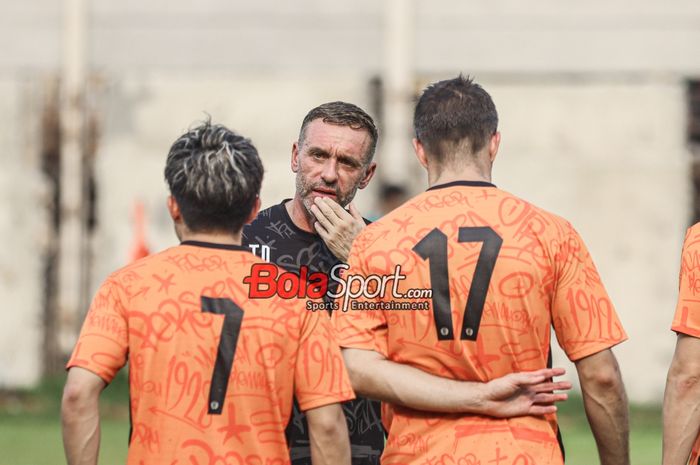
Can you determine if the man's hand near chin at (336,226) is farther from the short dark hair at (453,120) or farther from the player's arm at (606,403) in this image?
the player's arm at (606,403)

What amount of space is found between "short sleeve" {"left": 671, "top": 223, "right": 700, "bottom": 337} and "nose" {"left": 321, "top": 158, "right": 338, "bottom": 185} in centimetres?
162

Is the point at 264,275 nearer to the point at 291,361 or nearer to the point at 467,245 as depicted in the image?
the point at 291,361

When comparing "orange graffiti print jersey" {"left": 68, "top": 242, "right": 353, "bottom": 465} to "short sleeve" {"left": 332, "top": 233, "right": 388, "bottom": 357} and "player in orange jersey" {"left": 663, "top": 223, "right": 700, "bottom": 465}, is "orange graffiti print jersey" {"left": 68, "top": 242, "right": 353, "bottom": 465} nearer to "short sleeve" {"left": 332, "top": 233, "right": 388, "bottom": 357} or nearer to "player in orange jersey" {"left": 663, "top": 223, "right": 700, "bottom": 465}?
"short sleeve" {"left": 332, "top": 233, "right": 388, "bottom": 357}

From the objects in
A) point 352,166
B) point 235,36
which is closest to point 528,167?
point 235,36

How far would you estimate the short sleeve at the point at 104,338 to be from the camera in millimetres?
3824

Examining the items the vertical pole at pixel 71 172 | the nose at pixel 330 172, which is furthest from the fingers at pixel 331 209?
the vertical pole at pixel 71 172

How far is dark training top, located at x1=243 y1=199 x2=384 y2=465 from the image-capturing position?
506 centimetres

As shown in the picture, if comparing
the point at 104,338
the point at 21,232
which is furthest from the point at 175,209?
the point at 21,232

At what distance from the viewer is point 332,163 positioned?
218 inches

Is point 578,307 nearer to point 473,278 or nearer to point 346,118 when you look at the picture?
point 473,278

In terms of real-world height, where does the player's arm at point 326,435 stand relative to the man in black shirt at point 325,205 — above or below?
below

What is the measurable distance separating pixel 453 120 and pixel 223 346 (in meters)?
1.17

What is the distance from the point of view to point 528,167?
1553 centimetres

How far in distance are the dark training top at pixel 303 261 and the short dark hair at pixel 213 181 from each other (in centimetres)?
130
